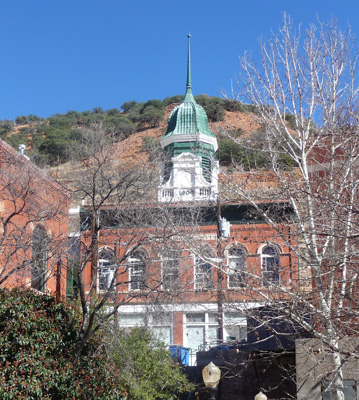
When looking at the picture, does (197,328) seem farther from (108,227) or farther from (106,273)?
(108,227)

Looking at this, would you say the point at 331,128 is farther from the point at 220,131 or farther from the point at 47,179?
the point at 47,179

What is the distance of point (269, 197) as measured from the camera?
13516mm

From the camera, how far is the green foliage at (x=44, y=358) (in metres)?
13.6

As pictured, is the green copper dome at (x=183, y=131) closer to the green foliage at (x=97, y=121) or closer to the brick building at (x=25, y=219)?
the green foliage at (x=97, y=121)

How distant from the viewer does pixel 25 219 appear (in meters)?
18.8

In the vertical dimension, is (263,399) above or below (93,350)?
below

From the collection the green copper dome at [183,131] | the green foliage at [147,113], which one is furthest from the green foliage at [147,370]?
the green foliage at [147,113]

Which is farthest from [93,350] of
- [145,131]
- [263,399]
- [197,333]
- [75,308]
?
[145,131]

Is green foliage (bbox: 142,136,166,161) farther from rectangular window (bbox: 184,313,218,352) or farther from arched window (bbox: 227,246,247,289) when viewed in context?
rectangular window (bbox: 184,313,218,352)

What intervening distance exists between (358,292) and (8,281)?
9.47 metres

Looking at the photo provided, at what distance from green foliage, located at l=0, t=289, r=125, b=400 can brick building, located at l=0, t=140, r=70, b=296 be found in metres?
0.87

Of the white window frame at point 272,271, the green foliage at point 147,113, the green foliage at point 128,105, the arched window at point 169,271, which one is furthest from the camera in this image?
the green foliage at point 128,105

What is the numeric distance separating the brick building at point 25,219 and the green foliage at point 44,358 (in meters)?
0.87

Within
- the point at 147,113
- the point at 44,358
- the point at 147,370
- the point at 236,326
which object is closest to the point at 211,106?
the point at 147,113
